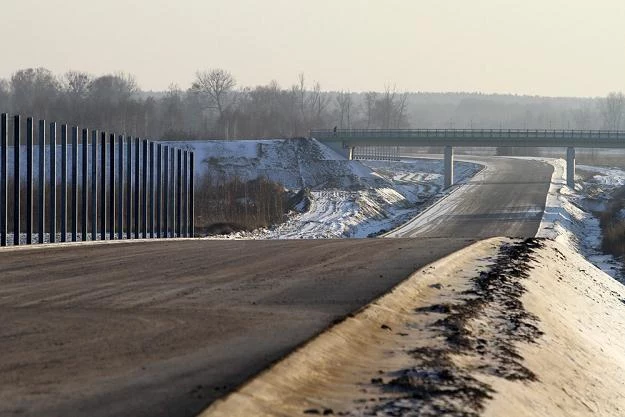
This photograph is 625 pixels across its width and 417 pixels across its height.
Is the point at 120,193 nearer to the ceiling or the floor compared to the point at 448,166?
nearer to the ceiling

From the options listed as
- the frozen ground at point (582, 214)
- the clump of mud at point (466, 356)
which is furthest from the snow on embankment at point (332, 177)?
the clump of mud at point (466, 356)

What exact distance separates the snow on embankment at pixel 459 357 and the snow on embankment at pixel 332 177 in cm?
4544

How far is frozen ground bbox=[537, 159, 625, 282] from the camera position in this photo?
5141 centimetres

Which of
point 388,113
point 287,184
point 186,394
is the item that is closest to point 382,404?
point 186,394

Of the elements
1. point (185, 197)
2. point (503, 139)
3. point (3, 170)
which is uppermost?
point (503, 139)

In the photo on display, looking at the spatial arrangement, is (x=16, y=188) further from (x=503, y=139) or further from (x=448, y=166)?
(x=448, y=166)

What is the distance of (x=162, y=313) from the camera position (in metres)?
14.0

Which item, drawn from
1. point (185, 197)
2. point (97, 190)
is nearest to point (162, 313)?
point (97, 190)

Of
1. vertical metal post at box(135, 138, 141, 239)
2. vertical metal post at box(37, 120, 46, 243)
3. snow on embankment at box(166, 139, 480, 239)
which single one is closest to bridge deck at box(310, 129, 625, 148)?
snow on embankment at box(166, 139, 480, 239)

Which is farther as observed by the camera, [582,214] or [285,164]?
[285,164]

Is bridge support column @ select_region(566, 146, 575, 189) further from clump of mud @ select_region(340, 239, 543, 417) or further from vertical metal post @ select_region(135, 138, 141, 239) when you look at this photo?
clump of mud @ select_region(340, 239, 543, 417)

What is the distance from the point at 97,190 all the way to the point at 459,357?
30533mm

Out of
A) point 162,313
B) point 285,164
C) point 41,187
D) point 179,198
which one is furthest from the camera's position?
point 285,164

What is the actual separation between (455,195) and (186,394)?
8094 cm
